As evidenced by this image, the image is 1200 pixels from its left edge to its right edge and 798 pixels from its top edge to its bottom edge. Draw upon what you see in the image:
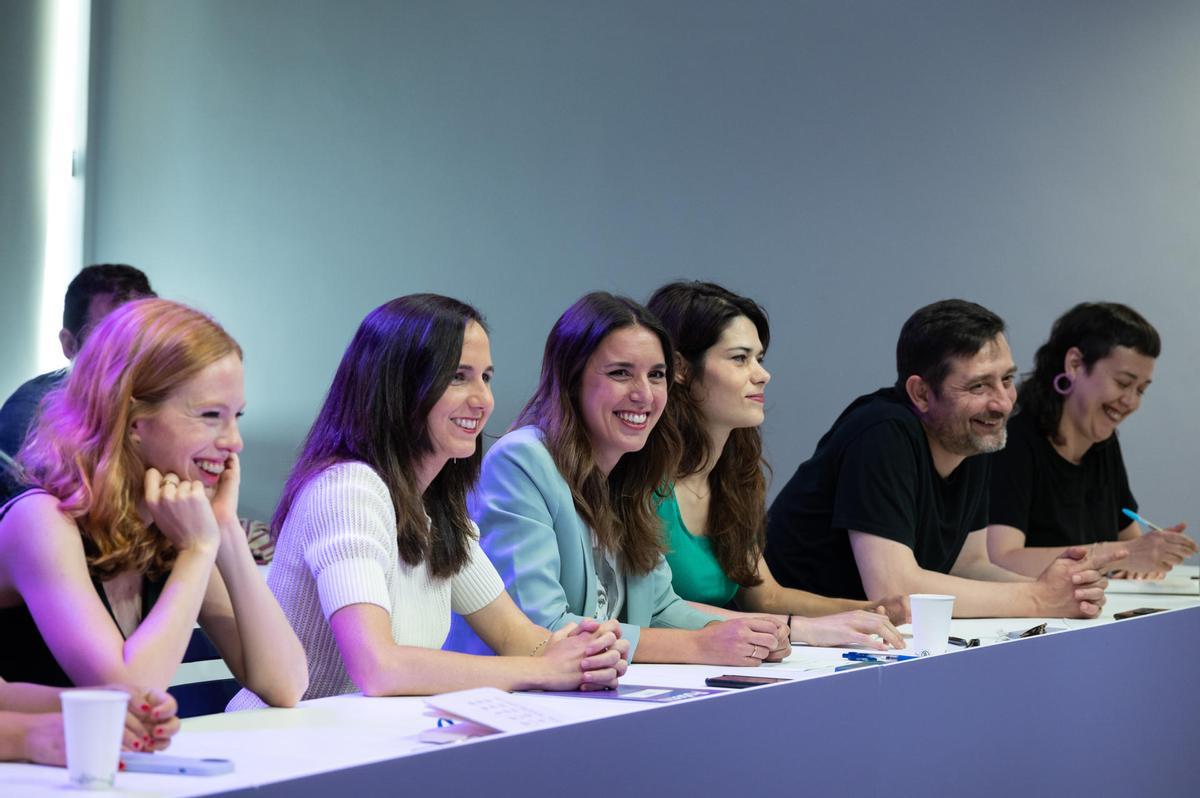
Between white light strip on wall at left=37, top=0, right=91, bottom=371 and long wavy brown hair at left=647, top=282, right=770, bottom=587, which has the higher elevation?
white light strip on wall at left=37, top=0, right=91, bottom=371

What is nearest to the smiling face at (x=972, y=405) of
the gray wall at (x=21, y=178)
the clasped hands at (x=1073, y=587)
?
the clasped hands at (x=1073, y=587)

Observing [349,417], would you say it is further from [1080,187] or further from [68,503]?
[1080,187]

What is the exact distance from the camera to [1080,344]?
11.8 ft

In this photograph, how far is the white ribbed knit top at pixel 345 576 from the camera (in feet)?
5.46

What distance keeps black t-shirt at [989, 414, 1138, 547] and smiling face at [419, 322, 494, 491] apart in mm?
1987

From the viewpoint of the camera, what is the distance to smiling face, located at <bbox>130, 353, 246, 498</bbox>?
59.0 inches

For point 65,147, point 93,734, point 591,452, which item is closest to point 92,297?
point 591,452

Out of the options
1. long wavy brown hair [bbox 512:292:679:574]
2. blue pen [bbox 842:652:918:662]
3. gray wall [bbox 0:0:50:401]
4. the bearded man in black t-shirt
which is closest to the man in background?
long wavy brown hair [bbox 512:292:679:574]

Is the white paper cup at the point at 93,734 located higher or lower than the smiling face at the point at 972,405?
lower

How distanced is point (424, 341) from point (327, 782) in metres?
0.90

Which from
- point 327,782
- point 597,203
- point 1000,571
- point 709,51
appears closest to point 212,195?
point 597,203

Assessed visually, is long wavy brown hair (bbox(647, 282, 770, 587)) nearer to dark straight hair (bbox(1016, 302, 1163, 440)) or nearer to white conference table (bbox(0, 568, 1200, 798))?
white conference table (bbox(0, 568, 1200, 798))

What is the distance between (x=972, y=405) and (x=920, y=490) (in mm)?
214

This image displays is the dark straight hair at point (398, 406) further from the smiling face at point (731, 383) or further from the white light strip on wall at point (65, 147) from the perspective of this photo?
the white light strip on wall at point (65, 147)
